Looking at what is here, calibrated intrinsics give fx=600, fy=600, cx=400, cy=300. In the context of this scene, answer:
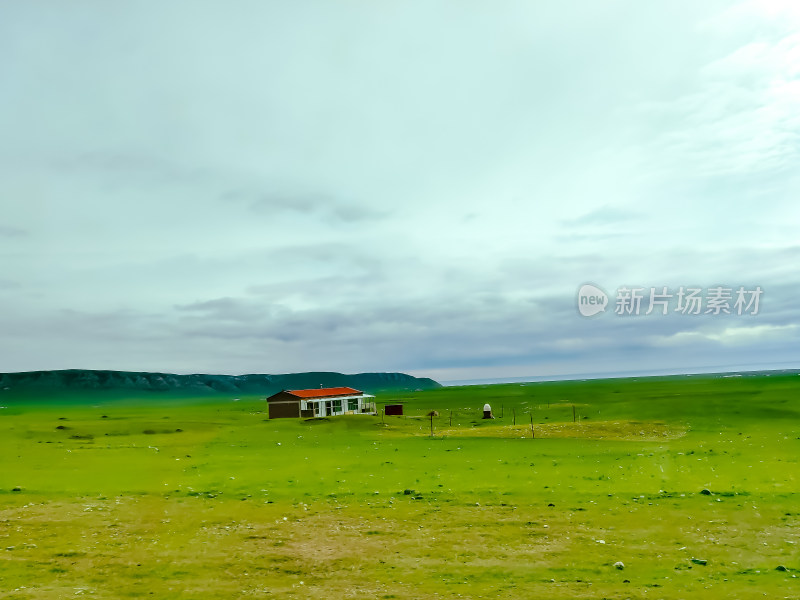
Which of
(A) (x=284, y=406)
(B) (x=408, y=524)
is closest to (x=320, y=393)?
(A) (x=284, y=406)

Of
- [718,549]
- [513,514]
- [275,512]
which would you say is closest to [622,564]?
[718,549]

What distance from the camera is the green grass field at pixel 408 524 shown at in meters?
14.5

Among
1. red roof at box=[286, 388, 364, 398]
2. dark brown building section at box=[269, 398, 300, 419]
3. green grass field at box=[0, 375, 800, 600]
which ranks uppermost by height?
red roof at box=[286, 388, 364, 398]

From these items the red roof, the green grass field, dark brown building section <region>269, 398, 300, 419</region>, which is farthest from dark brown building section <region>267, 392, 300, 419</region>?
the green grass field

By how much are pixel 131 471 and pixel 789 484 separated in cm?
3338

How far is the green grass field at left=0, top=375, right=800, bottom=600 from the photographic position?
14469 mm

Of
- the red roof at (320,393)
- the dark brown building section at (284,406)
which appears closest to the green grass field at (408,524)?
the dark brown building section at (284,406)

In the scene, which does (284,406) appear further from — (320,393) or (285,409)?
(320,393)

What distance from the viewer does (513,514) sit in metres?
21.5

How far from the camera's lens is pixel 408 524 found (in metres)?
20.3

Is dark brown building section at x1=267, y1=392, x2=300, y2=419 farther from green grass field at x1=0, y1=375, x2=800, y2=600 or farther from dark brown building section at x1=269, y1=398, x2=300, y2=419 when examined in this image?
green grass field at x1=0, y1=375, x2=800, y2=600

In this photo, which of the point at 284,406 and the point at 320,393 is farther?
the point at 320,393

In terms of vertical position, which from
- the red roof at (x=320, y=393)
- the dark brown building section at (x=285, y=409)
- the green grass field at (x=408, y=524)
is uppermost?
the red roof at (x=320, y=393)

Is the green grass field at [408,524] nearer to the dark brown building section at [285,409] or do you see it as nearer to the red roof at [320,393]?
the dark brown building section at [285,409]
